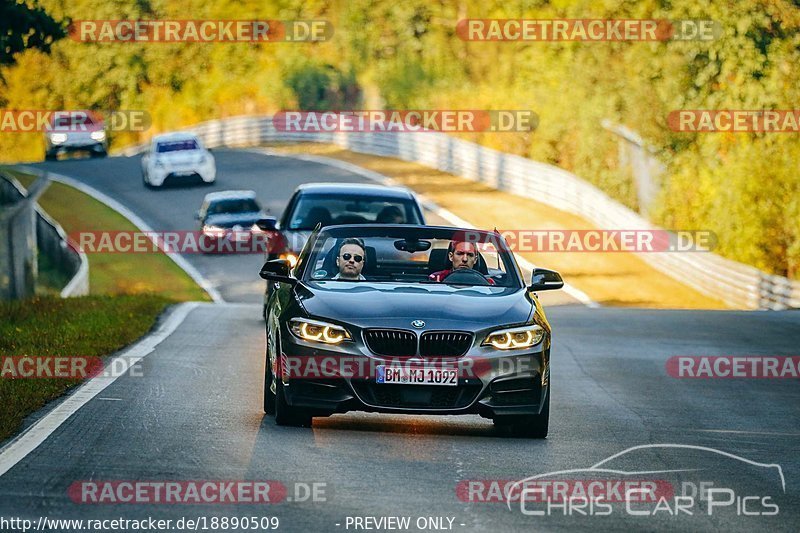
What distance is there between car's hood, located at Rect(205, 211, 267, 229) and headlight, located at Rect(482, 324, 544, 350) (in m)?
29.5

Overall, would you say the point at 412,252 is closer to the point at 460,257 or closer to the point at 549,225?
the point at 460,257

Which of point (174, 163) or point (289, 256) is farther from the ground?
point (289, 256)

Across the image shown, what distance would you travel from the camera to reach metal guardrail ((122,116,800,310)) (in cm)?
3209

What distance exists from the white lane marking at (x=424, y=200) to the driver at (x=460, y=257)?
71.9 ft

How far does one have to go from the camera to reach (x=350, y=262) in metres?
11.3

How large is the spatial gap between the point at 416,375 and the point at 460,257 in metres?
1.75

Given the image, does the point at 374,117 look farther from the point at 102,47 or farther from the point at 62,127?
the point at 102,47

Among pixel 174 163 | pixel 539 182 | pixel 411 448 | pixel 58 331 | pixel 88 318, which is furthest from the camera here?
pixel 174 163

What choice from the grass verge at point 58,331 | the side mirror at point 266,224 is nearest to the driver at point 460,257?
the grass verge at point 58,331

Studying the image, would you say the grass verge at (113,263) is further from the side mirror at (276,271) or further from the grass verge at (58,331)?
the side mirror at (276,271)

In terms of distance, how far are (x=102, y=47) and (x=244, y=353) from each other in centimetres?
8750

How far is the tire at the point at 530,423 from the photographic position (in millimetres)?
10445

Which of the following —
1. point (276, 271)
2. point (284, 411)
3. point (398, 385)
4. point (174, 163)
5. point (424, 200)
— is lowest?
point (424, 200)

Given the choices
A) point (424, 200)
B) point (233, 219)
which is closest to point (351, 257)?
point (233, 219)
